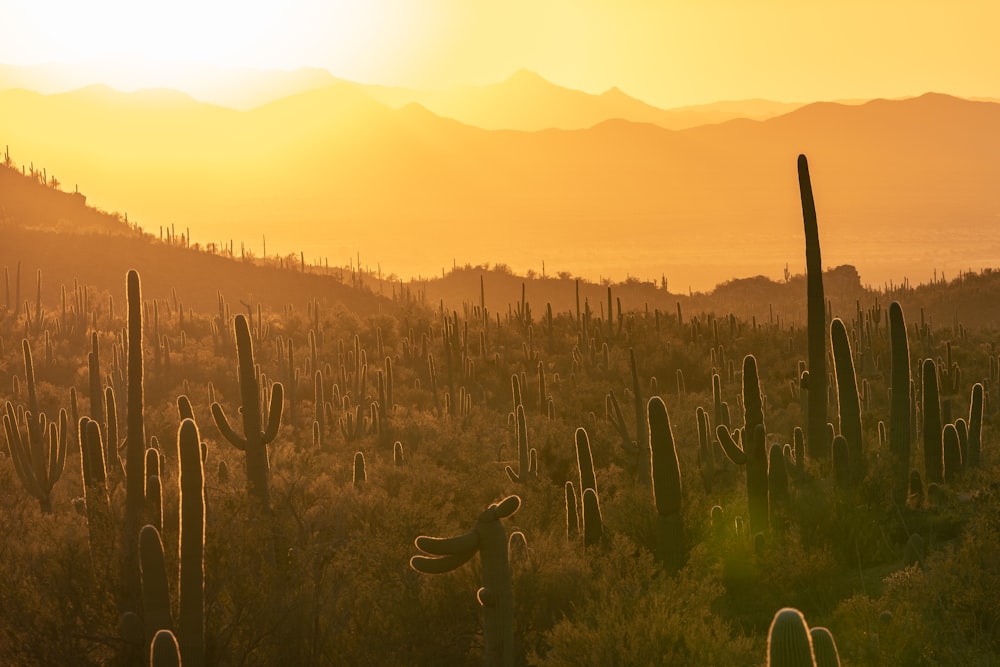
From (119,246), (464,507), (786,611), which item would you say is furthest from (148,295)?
(786,611)

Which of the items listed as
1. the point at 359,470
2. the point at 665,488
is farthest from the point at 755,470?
the point at 359,470

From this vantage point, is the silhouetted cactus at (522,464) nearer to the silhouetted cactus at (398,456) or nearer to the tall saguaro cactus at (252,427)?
the silhouetted cactus at (398,456)

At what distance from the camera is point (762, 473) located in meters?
17.0

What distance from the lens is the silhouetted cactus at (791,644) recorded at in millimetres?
6223

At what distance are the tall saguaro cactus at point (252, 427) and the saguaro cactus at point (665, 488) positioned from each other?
520 centimetres

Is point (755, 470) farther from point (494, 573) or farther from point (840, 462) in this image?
point (494, 573)

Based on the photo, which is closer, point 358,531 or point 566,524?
point 358,531

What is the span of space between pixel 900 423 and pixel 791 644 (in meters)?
13.2

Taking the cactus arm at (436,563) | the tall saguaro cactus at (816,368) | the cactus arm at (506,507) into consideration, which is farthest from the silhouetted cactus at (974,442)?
the cactus arm at (436,563)

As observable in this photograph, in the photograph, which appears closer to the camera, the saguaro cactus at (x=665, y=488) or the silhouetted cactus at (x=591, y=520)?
the saguaro cactus at (x=665, y=488)

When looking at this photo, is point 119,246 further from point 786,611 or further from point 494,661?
point 786,611

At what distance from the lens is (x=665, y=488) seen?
15.5 m

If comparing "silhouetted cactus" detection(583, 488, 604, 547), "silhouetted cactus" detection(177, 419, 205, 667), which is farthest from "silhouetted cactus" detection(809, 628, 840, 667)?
"silhouetted cactus" detection(583, 488, 604, 547)

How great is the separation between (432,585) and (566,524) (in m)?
4.60
